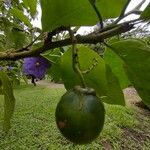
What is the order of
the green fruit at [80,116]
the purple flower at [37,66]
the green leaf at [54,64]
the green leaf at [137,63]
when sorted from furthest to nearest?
the purple flower at [37,66]
the green leaf at [54,64]
the green leaf at [137,63]
the green fruit at [80,116]

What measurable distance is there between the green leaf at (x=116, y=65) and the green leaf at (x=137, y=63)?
4 centimetres

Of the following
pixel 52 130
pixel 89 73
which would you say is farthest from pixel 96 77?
pixel 52 130

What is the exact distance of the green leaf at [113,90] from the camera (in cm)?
61

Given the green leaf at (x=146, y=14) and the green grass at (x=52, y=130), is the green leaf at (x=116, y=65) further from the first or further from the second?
the green grass at (x=52, y=130)

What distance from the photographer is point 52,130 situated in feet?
22.6

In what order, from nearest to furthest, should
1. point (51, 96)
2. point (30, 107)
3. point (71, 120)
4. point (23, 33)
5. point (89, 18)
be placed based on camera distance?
point (71, 120)
point (89, 18)
point (23, 33)
point (30, 107)
point (51, 96)

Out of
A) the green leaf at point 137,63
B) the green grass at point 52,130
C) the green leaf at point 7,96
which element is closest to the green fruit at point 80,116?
the green leaf at point 137,63

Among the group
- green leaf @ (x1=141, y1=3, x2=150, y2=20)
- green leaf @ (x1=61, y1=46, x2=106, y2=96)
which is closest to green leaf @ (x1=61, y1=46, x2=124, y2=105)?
green leaf @ (x1=61, y1=46, x2=106, y2=96)

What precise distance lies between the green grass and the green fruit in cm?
517

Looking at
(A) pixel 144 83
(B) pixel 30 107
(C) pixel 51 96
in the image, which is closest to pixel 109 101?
(A) pixel 144 83

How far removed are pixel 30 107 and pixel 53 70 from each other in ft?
27.3

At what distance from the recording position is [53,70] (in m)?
0.70

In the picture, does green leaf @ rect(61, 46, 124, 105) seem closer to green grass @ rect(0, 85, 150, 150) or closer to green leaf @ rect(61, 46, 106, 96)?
green leaf @ rect(61, 46, 106, 96)

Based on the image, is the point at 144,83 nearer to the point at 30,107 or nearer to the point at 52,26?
the point at 52,26
